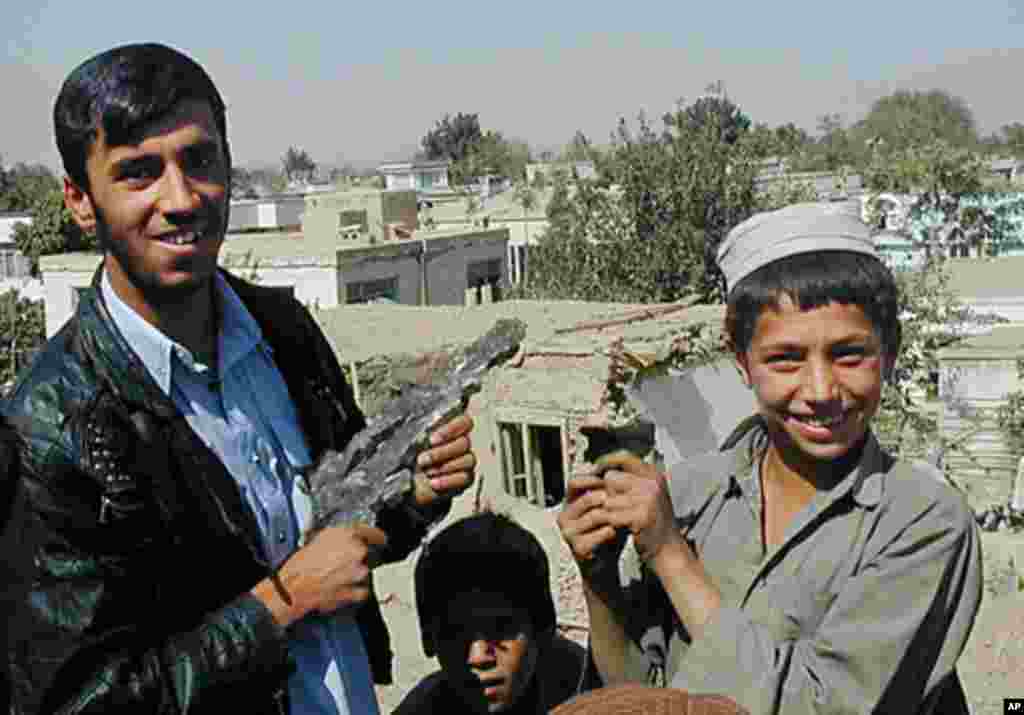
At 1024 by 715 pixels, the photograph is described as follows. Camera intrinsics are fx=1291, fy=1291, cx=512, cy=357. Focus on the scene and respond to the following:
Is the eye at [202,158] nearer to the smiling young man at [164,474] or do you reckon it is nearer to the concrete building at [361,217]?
the smiling young man at [164,474]

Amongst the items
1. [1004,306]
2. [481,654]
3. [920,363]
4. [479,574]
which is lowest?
[920,363]

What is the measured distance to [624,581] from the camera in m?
1.96

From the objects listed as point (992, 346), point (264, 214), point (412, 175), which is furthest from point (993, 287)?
point (412, 175)

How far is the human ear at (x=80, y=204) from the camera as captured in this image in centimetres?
183

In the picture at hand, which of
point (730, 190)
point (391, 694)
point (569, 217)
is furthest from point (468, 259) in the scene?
point (391, 694)

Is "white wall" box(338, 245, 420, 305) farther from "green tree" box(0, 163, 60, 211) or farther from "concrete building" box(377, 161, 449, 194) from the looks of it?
"concrete building" box(377, 161, 449, 194)

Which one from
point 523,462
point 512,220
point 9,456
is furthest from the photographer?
point 512,220

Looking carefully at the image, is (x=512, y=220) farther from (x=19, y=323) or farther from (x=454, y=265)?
(x=19, y=323)

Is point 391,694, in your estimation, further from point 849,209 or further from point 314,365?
point 849,209

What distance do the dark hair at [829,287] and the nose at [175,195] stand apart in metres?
0.80

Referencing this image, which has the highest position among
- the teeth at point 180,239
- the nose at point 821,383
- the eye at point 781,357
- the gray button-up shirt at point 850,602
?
the teeth at point 180,239

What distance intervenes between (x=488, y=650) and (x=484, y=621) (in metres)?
0.06

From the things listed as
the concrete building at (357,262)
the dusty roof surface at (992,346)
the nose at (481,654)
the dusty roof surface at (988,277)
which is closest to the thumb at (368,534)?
the nose at (481,654)

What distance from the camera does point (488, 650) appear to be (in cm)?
237
